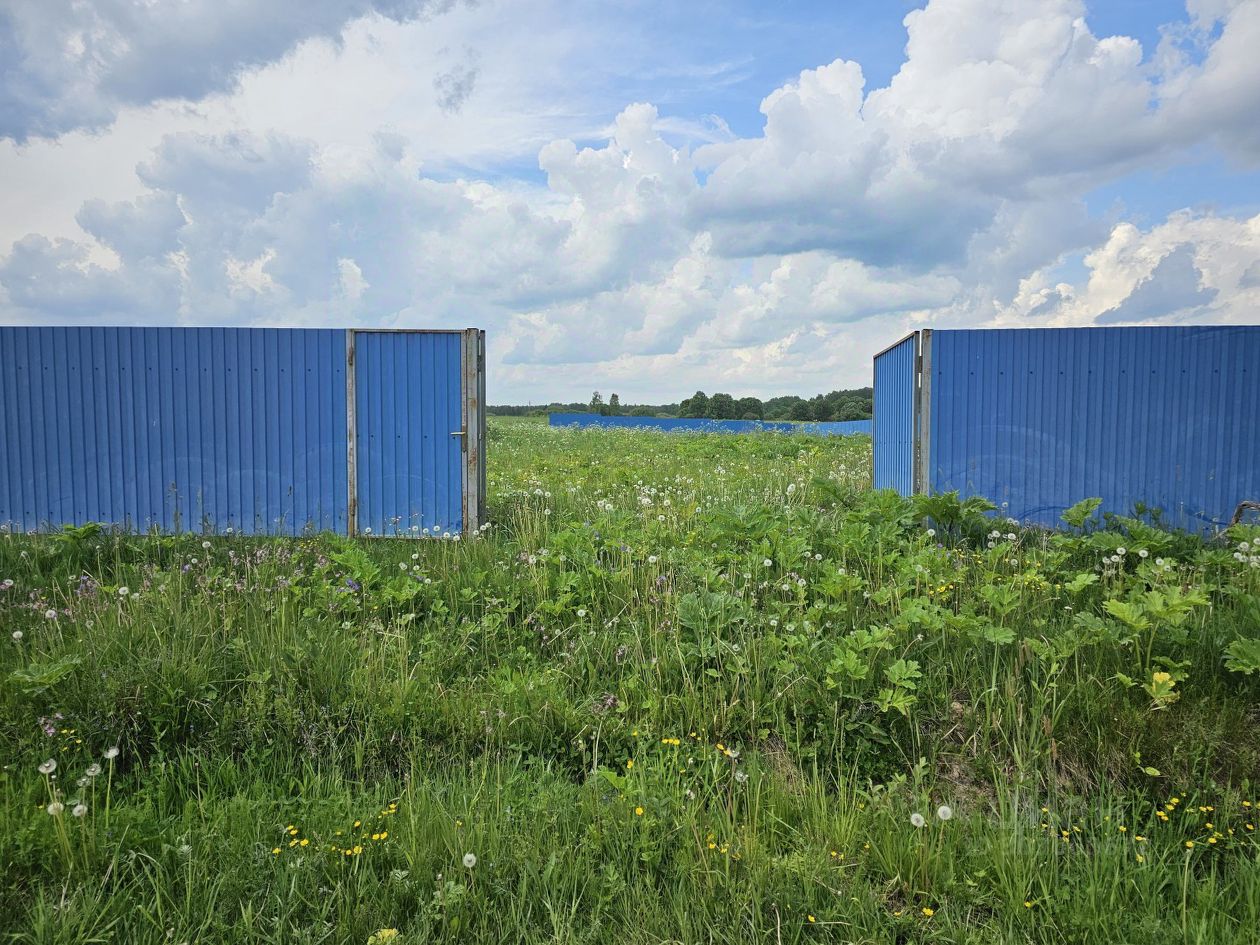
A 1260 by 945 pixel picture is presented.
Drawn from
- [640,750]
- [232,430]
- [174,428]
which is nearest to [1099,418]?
[640,750]

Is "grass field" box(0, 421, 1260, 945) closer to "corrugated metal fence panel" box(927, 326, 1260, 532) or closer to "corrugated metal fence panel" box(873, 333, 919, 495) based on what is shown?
"corrugated metal fence panel" box(927, 326, 1260, 532)

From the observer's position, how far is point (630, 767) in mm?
3361

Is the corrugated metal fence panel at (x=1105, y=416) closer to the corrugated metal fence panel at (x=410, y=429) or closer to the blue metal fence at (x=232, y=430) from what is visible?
the corrugated metal fence panel at (x=410, y=429)

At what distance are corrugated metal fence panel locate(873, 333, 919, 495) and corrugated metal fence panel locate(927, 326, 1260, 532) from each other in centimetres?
42

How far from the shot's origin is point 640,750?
3.62 meters

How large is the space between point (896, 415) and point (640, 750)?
23.9 ft

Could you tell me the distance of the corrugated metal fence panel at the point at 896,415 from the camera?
8695 millimetres

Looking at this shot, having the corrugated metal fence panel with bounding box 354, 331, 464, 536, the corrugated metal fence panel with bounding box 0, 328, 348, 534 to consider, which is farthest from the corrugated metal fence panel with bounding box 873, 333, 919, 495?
the corrugated metal fence panel with bounding box 0, 328, 348, 534

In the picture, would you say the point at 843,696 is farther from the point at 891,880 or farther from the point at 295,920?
the point at 295,920

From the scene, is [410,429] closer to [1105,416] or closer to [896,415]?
[896,415]

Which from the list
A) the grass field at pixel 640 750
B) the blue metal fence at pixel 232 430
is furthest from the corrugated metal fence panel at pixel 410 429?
the grass field at pixel 640 750

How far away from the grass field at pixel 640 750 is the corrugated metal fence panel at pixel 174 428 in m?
2.55

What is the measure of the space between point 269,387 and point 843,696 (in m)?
6.97

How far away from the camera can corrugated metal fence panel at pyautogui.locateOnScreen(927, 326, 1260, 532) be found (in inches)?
316
